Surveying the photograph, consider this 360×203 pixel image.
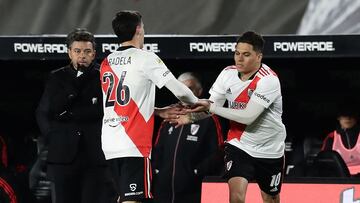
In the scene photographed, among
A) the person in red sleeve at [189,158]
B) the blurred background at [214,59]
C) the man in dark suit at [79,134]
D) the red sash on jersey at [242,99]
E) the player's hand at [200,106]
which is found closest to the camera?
the player's hand at [200,106]

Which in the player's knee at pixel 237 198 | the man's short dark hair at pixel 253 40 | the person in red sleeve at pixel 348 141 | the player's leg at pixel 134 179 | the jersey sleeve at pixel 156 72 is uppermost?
the man's short dark hair at pixel 253 40

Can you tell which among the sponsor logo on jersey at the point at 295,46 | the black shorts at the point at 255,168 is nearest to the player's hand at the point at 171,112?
the black shorts at the point at 255,168

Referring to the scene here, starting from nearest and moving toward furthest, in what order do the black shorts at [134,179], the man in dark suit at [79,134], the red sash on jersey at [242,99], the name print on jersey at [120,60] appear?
the black shorts at [134,179], the name print on jersey at [120,60], the red sash on jersey at [242,99], the man in dark suit at [79,134]

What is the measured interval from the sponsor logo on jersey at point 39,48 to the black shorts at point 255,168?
7.79 feet

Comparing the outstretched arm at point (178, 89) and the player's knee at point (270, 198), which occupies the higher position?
the outstretched arm at point (178, 89)

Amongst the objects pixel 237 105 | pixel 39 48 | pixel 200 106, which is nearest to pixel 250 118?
pixel 237 105

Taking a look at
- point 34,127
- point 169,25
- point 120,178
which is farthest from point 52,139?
point 34,127

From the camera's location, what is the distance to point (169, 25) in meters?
9.80

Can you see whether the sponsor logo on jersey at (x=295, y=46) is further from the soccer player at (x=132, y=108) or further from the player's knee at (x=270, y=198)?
the soccer player at (x=132, y=108)

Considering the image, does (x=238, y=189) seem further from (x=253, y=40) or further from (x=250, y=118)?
(x=253, y=40)

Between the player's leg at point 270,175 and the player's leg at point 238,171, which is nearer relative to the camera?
the player's leg at point 238,171

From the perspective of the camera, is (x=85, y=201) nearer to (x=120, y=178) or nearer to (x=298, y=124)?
(x=120, y=178)

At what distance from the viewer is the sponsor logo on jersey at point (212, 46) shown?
951 centimetres

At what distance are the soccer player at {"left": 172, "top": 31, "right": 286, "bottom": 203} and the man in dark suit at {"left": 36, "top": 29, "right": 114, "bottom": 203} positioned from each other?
32.4 inches
